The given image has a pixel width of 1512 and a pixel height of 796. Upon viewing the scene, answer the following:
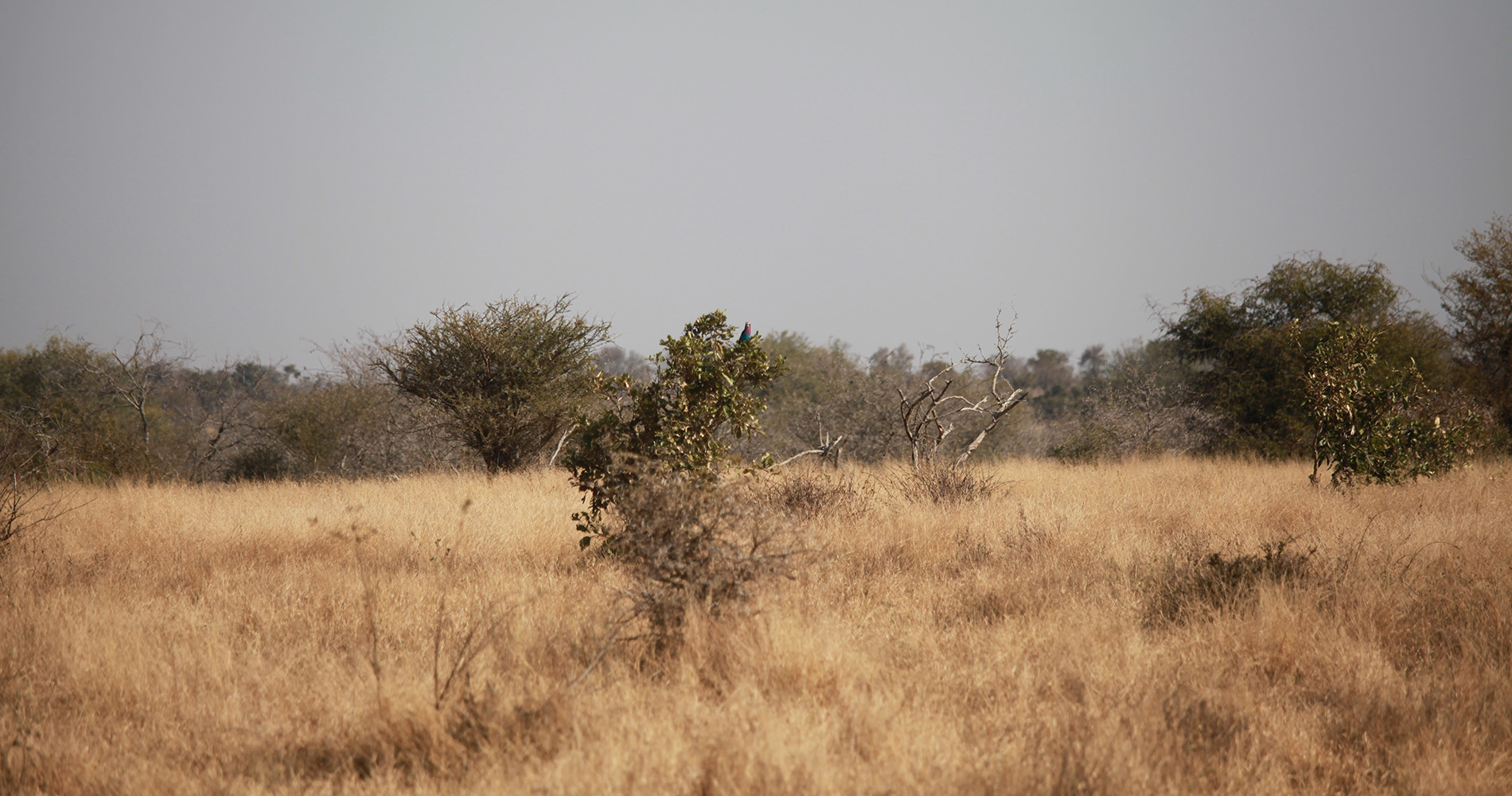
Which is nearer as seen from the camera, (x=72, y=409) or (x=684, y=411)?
(x=684, y=411)

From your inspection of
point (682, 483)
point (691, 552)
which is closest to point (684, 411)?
point (682, 483)

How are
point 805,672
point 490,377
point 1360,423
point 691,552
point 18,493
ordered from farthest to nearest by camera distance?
point 490,377, point 1360,423, point 18,493, point 691,552, point 805,672

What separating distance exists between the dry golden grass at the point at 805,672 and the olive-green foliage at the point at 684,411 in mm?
953

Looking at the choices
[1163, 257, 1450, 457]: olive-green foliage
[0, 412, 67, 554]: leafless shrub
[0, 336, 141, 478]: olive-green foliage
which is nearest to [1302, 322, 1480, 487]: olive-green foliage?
[1163, 257, 1450, 457]: olive-green foliage

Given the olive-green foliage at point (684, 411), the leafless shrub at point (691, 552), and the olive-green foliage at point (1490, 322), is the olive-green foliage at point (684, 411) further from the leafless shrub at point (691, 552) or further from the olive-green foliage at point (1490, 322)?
the olive-green foliage at point (1490, 322)

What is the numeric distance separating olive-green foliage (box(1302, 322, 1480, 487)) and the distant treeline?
0.99ft

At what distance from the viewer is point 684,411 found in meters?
5.81

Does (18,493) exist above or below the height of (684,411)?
below

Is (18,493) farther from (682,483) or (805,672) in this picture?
(805,672)

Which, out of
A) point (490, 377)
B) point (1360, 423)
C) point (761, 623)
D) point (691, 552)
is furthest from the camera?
point (490, 377)

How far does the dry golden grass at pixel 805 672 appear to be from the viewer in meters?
2.94

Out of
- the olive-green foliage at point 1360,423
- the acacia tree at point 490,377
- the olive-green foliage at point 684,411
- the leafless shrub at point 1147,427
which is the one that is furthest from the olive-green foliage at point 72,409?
the leafless shrub at point 1147,427

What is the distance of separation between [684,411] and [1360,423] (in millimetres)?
9170

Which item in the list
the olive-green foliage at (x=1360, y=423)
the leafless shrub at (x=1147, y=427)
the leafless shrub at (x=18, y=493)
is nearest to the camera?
the leafless shrub at (x=18, y=493)
